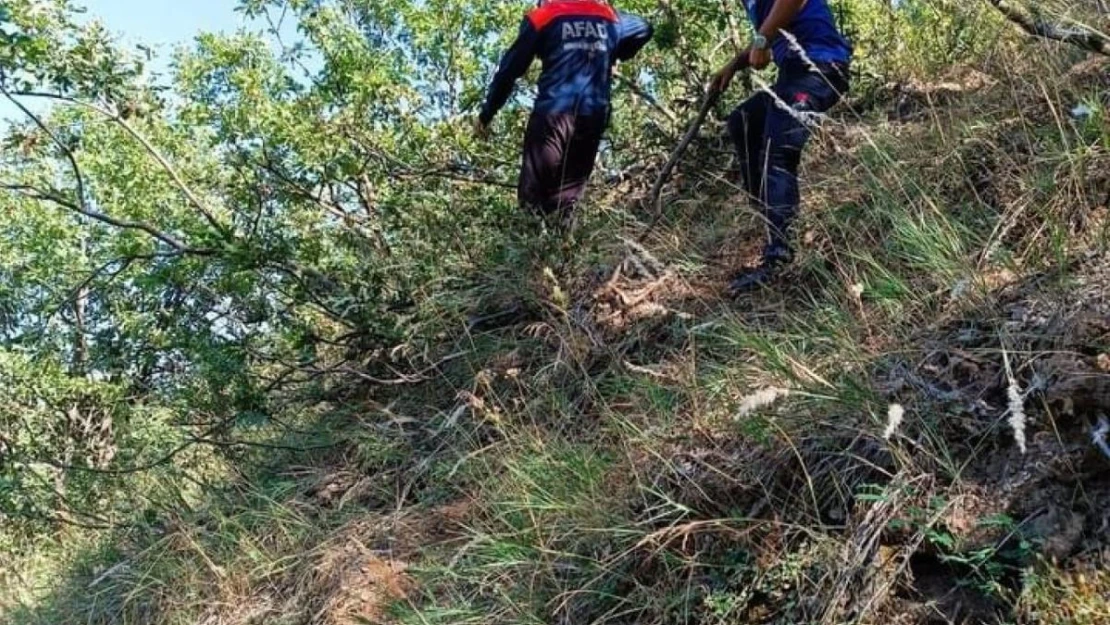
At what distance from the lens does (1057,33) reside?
9.00ft

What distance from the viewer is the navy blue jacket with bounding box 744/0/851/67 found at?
3619 millimetres

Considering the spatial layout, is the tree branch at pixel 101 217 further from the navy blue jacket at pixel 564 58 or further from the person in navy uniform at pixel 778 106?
the person in navy uniform at pixel 778 106

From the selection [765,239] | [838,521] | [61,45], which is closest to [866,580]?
[838,521]

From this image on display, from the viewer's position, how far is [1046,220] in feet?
7.86

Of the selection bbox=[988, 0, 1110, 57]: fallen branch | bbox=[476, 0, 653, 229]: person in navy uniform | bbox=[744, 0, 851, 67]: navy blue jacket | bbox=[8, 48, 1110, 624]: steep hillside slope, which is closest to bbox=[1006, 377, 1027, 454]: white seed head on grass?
bbox=[8, 48, 1110, 624]: steep hillside slope

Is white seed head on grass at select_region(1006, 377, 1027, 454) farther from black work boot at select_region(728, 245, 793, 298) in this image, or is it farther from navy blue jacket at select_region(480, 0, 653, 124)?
navy blue jacket at select_region(480, 0, 653, 124)

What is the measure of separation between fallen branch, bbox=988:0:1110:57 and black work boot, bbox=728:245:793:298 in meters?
1.04

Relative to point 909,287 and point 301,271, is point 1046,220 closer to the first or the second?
point 909,287

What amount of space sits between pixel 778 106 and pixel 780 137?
7.7 inches

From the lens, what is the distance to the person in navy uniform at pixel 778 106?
3395 mm

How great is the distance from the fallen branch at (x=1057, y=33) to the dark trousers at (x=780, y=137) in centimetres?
61

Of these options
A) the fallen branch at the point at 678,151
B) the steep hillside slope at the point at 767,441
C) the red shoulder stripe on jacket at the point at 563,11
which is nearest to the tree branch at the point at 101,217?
the steep hillside slope at the point at 767,441

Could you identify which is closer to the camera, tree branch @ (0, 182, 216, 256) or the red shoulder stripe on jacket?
tree branch @ (0, 182, 216, 256)

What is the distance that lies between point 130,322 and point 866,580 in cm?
392
